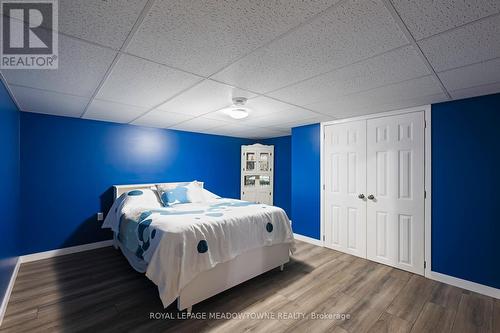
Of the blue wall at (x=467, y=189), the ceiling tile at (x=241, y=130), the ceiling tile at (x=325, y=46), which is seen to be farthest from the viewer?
the ceiling tile at (x=241, y=130)

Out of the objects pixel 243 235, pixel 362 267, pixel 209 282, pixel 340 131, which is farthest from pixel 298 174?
pixel 209 282

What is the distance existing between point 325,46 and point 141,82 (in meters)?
1.65

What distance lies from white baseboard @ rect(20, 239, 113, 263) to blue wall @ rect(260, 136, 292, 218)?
3.66 meters

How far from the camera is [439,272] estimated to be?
2611 mm

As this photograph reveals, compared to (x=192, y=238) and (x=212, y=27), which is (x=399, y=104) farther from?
(x=192, y=238)

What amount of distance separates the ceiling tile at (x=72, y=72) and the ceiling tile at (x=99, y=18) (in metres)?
0.14

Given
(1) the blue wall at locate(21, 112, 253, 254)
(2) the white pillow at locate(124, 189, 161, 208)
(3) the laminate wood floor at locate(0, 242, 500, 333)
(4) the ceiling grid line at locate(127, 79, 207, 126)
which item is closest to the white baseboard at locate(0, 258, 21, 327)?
(3) the laminate wood floor at locate(0, 242, 500, 333)

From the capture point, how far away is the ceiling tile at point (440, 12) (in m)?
1.06

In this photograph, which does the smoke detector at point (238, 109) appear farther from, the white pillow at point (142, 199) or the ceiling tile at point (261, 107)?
the white pillow at point (142, 199)

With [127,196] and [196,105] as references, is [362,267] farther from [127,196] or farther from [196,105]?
[127,196]

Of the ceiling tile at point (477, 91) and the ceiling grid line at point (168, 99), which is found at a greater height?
the ceiling grid line at point (168, 99)

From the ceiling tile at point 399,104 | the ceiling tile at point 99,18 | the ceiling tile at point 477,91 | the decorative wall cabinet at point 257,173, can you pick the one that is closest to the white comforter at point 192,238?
the ceiling tile at point 99,18

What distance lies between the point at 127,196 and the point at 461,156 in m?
4.41

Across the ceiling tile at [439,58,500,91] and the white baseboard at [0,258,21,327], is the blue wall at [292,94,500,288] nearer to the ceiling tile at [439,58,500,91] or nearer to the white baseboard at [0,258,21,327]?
the ceiling tile at [439,58,500,91]
